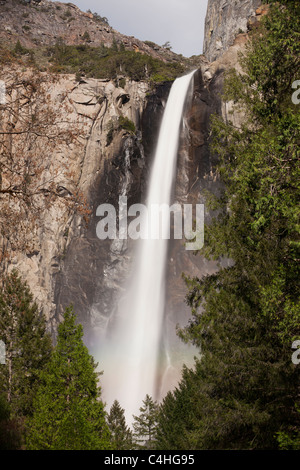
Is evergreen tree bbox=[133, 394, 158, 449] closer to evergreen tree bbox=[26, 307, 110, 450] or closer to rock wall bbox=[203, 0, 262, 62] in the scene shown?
evergreen tree bbox=[26, 307, 110, 450]

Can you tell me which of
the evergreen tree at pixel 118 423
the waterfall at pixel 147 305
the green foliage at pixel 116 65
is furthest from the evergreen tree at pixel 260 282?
the green foliage at pixel 116 65

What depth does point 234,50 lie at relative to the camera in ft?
133

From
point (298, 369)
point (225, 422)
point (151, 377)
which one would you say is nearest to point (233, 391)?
point (225, 422)

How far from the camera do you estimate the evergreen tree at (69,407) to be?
12.9 m

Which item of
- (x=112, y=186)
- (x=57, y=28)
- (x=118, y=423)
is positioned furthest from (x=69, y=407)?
(x=57, y=28)

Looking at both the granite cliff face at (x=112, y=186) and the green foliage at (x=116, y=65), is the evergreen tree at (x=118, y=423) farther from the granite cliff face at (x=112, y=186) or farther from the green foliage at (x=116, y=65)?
the green foliage at (x=116, y=65)

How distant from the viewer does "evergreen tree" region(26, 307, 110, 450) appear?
1287cm

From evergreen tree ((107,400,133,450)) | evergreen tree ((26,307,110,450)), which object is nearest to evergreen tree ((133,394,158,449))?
evergreen tree ((107,400,133,450))

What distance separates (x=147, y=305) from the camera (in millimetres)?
36156

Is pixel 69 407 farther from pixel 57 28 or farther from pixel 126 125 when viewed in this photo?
pixel 57 28

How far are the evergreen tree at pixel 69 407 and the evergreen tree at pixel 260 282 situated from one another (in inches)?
155

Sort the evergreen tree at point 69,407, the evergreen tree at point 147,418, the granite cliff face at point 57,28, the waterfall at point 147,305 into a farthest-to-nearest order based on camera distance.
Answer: the granite cliff face at point 57,28 < the waterfall at point 147,305 < the evergreen tree at point 147,418 < the evergreen tree at point 69,407

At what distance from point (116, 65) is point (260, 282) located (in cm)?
5003

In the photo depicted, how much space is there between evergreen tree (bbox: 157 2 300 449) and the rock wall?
54284 millimetres
